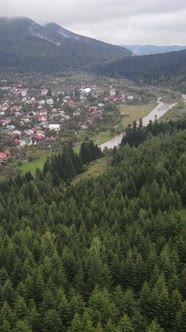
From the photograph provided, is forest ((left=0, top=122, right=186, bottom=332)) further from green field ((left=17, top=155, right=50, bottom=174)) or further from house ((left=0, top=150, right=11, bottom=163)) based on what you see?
house ((left=0, top=150, right=11, bottom=163))

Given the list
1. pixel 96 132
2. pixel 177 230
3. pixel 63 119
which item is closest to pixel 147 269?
pixel 177 230

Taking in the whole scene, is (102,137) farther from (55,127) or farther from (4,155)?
(4,155)

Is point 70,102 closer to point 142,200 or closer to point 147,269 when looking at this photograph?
point 142,200

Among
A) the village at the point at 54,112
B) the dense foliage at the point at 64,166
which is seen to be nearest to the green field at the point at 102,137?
the dense foliage at the point at 64,166

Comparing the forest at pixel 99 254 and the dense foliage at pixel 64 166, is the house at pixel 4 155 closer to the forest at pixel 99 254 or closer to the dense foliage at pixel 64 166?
the dense foliage at pixel 64 166

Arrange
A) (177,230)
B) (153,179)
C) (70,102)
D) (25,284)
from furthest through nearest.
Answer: (70,102) < (153,179) < (177,230) < (25,284)

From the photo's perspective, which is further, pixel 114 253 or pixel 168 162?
pixel 168 162

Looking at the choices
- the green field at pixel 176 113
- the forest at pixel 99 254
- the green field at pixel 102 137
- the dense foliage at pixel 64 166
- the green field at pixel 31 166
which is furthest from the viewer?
the green field at pixel 176 113
